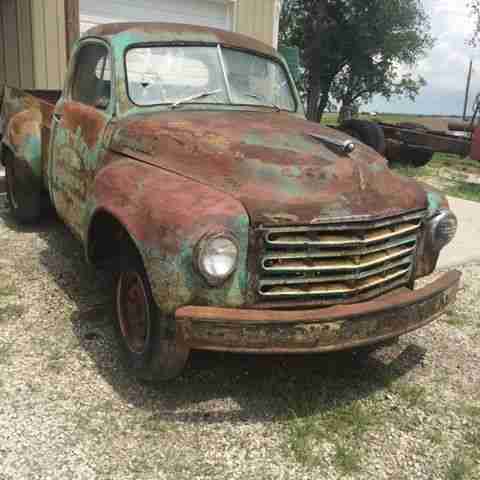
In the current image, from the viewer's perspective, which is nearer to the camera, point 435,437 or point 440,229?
point 435,437

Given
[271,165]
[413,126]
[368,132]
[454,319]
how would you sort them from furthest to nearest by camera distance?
[413,126] < [368,132] < [454,319] < [271,165]

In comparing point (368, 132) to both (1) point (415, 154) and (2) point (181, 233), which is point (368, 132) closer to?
(1) point (415, 154)

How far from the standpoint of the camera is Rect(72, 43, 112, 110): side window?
4125 millimetres

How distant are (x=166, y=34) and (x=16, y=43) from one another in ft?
18.0

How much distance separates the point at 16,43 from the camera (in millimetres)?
8703

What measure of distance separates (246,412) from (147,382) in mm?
566

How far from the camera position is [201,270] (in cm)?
269

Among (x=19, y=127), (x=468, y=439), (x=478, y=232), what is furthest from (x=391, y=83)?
(x=468, y=439)

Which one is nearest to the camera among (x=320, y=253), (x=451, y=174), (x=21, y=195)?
(x=320, y=253)

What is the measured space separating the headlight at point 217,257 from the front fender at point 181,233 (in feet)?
0.11

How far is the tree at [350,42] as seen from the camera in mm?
20688

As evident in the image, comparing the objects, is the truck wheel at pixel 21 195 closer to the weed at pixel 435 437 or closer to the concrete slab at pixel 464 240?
the concrete slab at pixel 464 240

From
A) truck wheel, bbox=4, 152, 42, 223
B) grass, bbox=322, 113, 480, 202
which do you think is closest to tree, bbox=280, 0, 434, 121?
grass, bbox=322, 113, 480, 202

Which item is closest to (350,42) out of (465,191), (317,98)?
(317,98)
